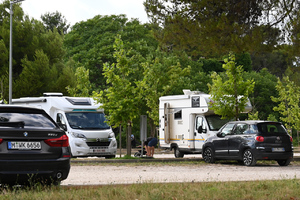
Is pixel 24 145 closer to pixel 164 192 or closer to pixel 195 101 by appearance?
pixel 164 192

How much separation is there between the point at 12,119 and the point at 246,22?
14.1 m

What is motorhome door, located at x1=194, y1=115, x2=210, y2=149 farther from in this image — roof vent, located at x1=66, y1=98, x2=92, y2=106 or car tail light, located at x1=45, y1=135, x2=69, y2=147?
car tail light, located at x1=45, y1=135, x2=69, y2=147

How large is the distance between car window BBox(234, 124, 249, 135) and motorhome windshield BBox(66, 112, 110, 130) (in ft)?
19.8

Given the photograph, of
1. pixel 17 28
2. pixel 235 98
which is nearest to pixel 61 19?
pixel 17 28

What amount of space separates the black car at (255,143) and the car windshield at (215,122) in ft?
12.4

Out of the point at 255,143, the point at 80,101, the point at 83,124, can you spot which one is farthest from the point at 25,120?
the point at 80,101

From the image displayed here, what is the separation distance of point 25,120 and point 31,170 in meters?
1.01

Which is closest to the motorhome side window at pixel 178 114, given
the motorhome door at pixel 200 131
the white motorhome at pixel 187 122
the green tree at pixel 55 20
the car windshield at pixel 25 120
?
the white motorhome at pixel 187 122

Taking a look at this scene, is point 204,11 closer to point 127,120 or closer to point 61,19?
point 127,120

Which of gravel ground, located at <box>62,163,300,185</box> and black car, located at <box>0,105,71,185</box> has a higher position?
black car, located at <box>0,105,71,185</box>

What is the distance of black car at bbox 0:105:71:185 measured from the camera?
10.2 metres

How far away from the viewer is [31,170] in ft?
34.2

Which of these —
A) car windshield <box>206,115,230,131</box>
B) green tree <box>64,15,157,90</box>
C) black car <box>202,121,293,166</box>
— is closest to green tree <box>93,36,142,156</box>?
car windshield <box>206,115,230,131</box>

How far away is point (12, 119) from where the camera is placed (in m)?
10.7
